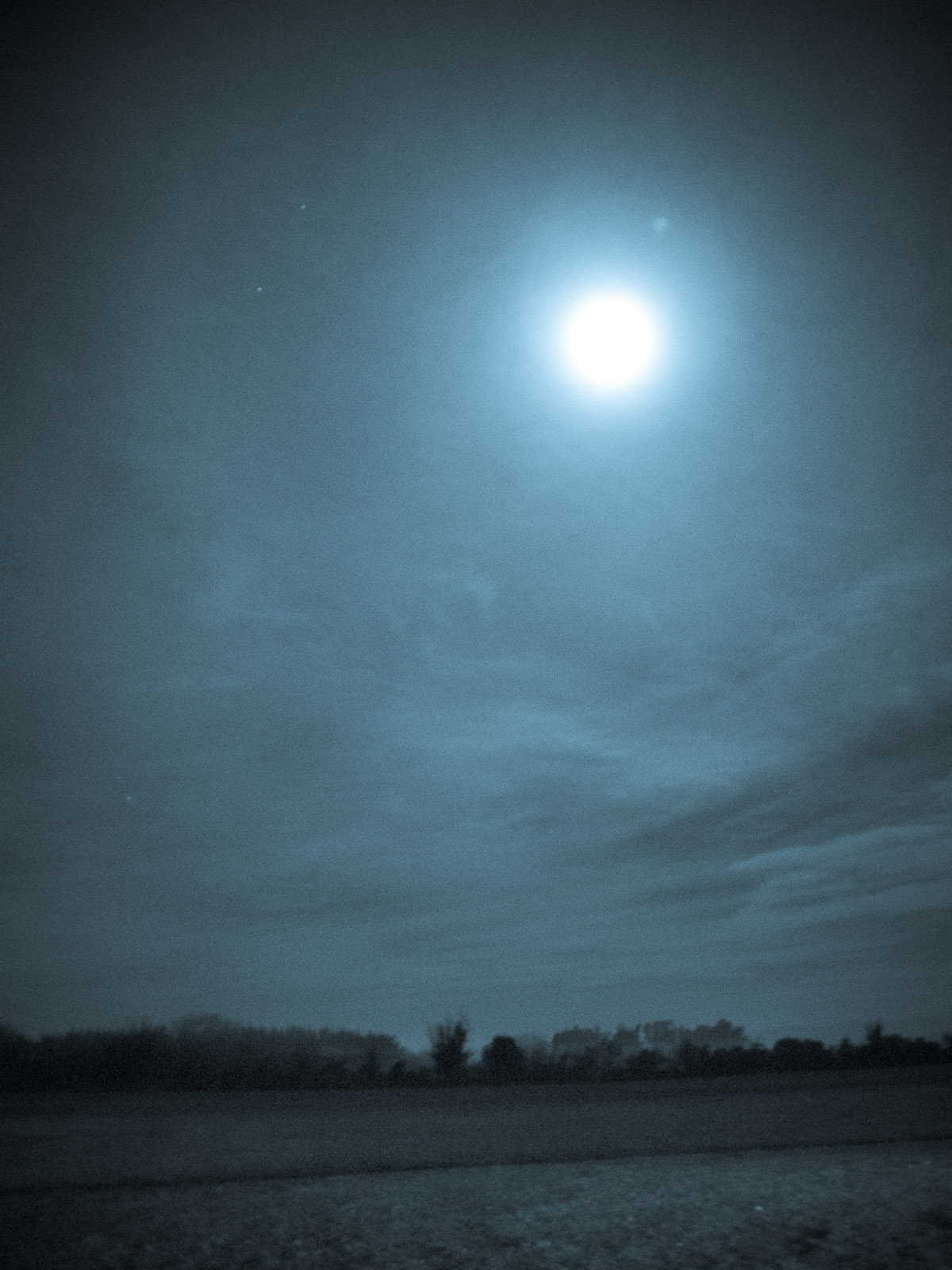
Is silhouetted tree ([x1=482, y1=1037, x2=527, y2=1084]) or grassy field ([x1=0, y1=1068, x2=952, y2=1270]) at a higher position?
grassy field ([x1=0, y1=1068, x2=952, y2=1270])

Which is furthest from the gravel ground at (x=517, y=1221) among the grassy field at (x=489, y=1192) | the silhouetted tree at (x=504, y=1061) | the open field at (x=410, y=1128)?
the silhouetted tree at (x=504, y=1061)

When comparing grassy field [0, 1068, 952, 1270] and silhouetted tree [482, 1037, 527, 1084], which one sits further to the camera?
silhouetted tree [482, 1037, 527, 1084]

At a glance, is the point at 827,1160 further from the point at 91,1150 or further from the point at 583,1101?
the point at 583,1101

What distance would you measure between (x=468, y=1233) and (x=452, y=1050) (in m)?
38.9

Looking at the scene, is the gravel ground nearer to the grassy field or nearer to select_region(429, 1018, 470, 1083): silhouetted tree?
the grassy field

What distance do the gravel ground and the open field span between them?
6.28 feet

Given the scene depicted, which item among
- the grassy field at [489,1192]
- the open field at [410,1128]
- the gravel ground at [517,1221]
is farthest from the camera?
the open field at [410,1128]

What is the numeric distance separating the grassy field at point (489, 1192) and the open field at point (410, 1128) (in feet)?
0.36

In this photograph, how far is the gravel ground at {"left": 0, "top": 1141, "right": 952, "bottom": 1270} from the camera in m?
5.66

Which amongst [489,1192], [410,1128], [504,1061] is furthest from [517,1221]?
[504,1061]

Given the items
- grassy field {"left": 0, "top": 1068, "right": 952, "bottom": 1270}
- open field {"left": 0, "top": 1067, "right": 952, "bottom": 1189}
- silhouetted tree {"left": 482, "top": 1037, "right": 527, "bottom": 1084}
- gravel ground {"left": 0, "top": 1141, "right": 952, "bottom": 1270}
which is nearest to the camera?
gravel ground {"left": 0, "top": 1141, "right": 952, "bottom": 1270}

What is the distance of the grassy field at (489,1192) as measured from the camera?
581cm

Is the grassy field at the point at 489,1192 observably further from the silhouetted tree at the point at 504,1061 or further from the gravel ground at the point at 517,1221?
the silhouetted tree at the point at 504,1061

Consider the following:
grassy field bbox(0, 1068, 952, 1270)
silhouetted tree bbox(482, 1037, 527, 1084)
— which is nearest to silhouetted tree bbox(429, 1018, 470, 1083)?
silhouetted tree bbox(482, 1037, 527, 1084)
